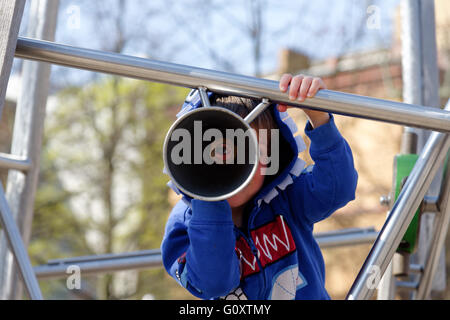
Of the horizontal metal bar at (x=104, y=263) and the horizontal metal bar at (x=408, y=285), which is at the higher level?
the horizontal metal bar at (x=104, y=263)

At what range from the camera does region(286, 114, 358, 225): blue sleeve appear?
1.11m

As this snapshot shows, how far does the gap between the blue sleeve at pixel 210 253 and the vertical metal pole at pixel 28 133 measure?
958 millimetres

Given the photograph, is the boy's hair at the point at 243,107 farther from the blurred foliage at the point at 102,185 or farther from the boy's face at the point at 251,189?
the blurred foliage at the point at 102,185

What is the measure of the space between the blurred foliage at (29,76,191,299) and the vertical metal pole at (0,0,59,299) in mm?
5094

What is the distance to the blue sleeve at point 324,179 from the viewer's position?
1112 mm

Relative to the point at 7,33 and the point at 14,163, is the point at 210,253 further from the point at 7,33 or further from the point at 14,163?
the point at 14,163

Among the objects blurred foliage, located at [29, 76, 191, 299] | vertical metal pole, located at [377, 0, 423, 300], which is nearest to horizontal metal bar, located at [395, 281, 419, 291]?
vertical metal pole, located at [377, 0, 423, 300]

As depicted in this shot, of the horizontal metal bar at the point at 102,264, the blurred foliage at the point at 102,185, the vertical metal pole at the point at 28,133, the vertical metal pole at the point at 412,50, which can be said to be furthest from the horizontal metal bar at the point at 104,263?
the blurred foliage at the point at 102,185

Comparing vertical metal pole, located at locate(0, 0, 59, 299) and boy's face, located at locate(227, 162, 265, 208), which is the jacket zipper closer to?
boy's face, located at locate(227, 162, 265, 208)

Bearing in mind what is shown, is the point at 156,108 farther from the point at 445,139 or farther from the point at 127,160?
the point at 445,139

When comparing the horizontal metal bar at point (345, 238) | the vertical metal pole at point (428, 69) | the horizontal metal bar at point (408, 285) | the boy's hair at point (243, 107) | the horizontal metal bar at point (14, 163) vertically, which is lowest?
the horizontal metal bar at point (408, 285)

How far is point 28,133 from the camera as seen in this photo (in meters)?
1.97

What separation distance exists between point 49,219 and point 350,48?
3952 millimetres

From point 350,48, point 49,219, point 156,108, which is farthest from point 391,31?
point 49,219
